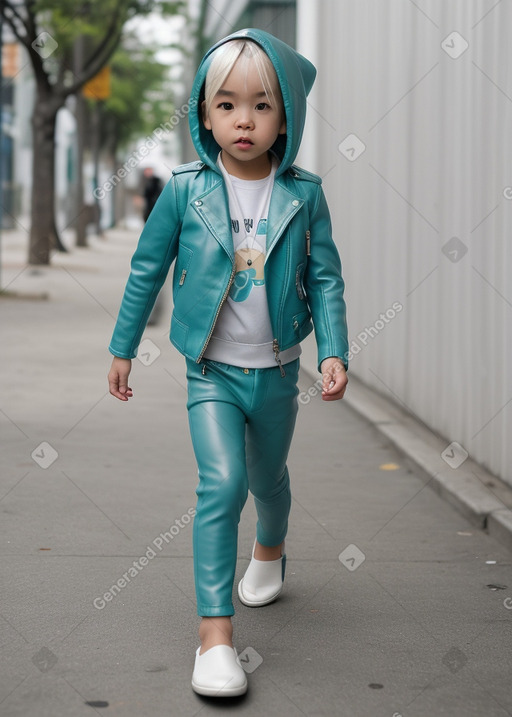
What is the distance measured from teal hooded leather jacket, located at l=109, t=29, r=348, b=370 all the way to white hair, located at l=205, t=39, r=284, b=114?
0.02 meters

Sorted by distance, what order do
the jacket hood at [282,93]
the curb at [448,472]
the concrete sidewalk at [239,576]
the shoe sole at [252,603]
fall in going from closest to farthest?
the concrete sidewalk at [239,576] → the jacket hood at [282,93] → the shoe sole at [252,603] → the curb at [448,472]

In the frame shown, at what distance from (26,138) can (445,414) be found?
6052 centimetres

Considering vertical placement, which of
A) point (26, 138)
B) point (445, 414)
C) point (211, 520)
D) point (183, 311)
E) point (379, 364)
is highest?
point (183, 311)

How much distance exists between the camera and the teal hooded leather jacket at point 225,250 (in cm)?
371

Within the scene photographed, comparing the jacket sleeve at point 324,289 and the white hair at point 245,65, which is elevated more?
the white hair at point 245,65

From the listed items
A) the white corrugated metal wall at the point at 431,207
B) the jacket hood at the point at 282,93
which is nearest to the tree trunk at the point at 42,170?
the white corrugated metal wall at the point at 431,207

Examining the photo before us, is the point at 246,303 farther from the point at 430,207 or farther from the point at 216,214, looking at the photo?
the point at 430,207

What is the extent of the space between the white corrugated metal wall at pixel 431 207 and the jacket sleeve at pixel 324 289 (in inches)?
80.1

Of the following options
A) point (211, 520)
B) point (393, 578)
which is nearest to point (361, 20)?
point (393, 578)

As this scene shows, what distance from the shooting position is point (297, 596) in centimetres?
446

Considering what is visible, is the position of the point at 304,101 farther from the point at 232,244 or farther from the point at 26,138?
the point at 26,138

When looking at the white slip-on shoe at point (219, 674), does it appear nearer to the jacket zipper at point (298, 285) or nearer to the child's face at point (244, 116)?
the jacket zipper at point (298, 285)

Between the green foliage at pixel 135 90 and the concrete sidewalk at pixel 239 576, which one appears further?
the green foliage at pixel 135 90

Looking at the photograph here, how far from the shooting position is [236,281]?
3.76m
